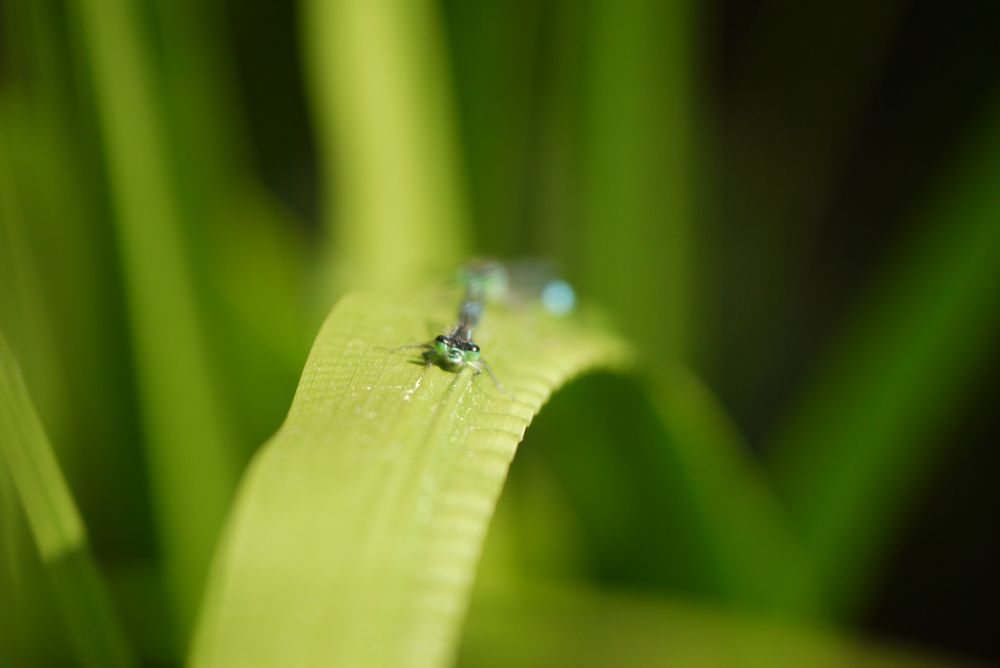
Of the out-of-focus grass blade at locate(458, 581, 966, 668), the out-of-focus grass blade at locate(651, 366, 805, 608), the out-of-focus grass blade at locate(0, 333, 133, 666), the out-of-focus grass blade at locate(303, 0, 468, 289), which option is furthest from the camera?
the out-of-focus grass blade at locate(303, 0, 468, 289)

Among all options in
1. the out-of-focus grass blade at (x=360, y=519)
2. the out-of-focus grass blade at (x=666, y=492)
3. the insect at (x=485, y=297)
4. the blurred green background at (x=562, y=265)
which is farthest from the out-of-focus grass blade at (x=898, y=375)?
the out-of-focus grass blade at (x=360, y=519)

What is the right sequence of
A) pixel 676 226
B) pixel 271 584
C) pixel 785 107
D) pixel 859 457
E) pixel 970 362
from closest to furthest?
pixel 271 584, pixel 859 457, pixel 970 362, pixel 676 226, pixel 785 107

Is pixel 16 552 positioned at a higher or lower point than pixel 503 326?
lower

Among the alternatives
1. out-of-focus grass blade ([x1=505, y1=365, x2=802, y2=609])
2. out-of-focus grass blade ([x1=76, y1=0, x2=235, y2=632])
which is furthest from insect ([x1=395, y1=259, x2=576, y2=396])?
out-of-focus grass blade ([x1=76, y1=0, x2=235, y2=632])

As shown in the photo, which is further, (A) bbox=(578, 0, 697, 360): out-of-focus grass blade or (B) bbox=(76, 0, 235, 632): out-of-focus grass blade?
(A) bbox=(578, 0, 697, 360): out-of-focus grass blade

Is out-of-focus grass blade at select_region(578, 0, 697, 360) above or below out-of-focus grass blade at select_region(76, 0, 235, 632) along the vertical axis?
above

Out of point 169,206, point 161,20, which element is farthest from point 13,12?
point 169,206

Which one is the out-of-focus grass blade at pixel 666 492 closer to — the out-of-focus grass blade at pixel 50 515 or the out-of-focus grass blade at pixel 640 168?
the out-of-focus grass blade at pixel 640 168

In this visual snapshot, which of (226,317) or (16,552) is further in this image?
(226,317)

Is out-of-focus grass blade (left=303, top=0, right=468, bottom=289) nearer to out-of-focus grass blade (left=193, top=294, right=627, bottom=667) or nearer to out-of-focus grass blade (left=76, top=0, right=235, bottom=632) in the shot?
out-of-focus grass blade (left=76, top=0, right=235, bottom=632)

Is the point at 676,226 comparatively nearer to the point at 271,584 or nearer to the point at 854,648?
the point at 854,648
